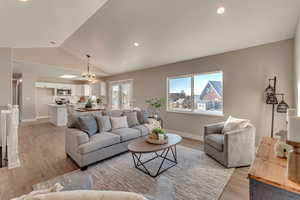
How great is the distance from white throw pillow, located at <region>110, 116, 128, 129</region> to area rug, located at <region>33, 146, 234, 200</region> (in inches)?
30.5

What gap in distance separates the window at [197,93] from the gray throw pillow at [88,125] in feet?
9.23

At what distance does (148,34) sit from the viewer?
11.5ft

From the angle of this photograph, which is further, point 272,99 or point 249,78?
point 249,78

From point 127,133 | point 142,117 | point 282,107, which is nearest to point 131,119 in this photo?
point 142,117

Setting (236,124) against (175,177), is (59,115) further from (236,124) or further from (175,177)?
(236,124)

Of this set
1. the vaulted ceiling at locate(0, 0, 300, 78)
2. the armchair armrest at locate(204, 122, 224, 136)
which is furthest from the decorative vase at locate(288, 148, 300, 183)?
the vaulted ceiling at locate(0, 0, 300, 78)

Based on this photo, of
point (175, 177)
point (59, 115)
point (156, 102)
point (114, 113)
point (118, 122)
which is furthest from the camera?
point (59, 115)

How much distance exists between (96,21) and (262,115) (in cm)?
452

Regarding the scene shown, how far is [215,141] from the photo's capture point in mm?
2777

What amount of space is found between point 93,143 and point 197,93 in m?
3.30

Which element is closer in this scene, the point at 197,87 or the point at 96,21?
the point at 96,21

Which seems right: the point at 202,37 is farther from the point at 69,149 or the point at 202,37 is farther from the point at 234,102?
the point at 69,149

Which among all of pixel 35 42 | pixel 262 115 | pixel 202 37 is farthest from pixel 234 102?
pixel 35 42

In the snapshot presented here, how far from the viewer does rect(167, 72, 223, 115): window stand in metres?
3.98
